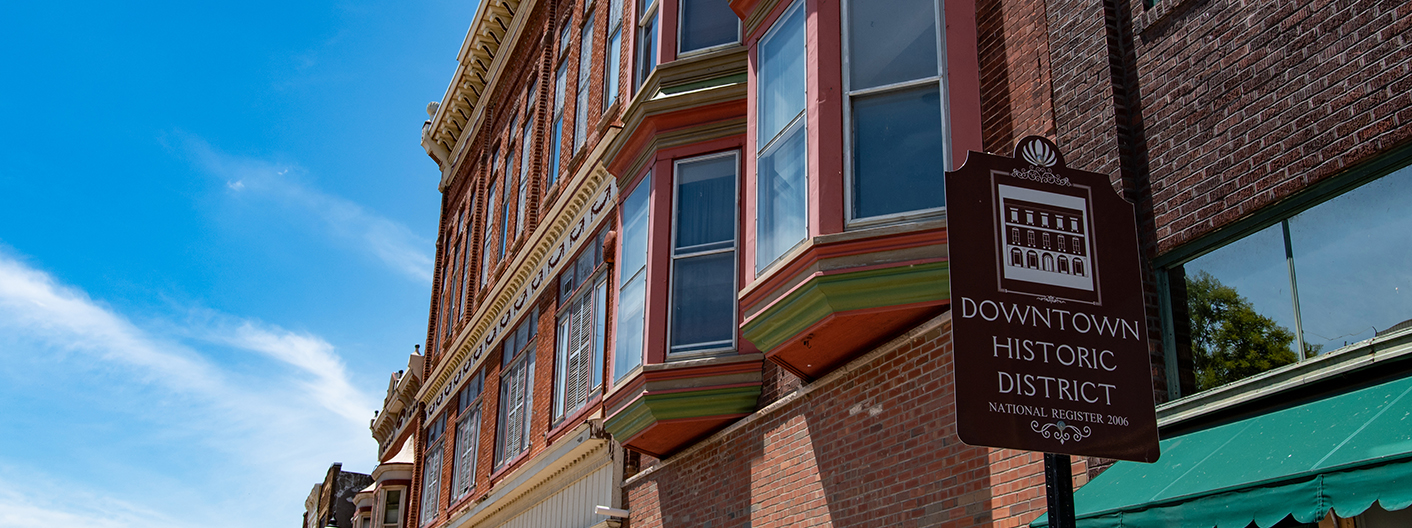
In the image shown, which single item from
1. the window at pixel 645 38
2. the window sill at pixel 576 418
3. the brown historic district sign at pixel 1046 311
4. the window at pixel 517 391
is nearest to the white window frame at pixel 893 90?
the brown historic district sign at pixel 1046 311

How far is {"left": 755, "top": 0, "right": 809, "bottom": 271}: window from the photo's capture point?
9977mm

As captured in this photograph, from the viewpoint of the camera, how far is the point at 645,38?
51.1 ft

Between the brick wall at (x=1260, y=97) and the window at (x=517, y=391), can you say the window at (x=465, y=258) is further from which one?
the brick wall at (x=1260, y=97)

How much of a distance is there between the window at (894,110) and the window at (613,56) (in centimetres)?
724

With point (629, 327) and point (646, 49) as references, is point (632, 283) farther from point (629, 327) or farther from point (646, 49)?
point (646, 49)

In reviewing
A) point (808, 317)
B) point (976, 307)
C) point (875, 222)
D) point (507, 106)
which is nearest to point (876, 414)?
point (808, 317)

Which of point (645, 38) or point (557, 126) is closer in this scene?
point (645, 38)

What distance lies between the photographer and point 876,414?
9.50 meters

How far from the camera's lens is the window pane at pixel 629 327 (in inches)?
526

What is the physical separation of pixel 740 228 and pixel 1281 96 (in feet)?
20.7

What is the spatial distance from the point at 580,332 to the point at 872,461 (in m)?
7.81

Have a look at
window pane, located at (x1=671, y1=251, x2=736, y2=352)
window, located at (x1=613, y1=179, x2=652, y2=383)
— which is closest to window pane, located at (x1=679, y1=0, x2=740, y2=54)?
window, located at (x1=613, y1=179, x2=652, y2=383)

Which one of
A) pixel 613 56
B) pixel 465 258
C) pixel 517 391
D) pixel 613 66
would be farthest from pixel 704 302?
pixel 465 258

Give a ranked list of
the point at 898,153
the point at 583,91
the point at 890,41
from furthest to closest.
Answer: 1. the point at 583,91
2. the point at 890,41
3. the point at 898,153
